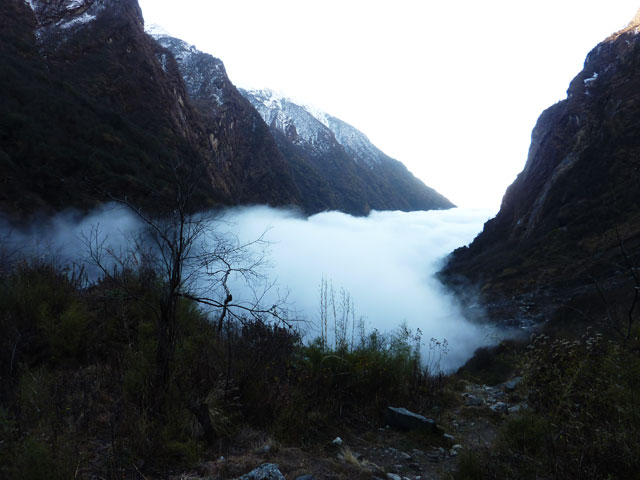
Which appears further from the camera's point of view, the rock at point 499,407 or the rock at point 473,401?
the rock at point 473,401

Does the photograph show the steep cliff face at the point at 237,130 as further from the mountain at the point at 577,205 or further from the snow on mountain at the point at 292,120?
the mountain at the point at 577,205

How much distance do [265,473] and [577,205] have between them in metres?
42.7

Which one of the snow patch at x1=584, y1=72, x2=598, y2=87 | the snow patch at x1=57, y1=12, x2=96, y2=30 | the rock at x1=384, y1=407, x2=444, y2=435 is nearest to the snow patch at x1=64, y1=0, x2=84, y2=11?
the snow patch at x1=57, y1=12, x2=96, y2=30

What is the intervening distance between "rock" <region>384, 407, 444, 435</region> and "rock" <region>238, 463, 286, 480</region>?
278cm

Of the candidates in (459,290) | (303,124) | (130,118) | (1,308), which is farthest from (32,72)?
(303,124)

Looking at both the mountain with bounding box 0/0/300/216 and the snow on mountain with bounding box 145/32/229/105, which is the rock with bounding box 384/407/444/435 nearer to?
the mountain with bounding box 0/0/300/216

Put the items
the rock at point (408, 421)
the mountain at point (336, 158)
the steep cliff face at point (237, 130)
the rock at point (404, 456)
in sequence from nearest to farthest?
the rock at point (404, 456) → the rock at point (408, 421) → the steep cliff face at point (237, 130) → the mountain at point (336, 158)

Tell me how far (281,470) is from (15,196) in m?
41.7

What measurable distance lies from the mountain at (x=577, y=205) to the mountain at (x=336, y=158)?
96587 millimetres

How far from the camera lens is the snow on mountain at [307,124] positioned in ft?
509

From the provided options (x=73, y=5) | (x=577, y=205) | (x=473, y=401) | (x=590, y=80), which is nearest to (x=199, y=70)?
(x=73, y=5)

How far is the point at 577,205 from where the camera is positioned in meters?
34.5

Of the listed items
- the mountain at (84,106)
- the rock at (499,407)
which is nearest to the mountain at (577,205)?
the rock at (499,407)

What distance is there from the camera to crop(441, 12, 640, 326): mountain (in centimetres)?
2491
